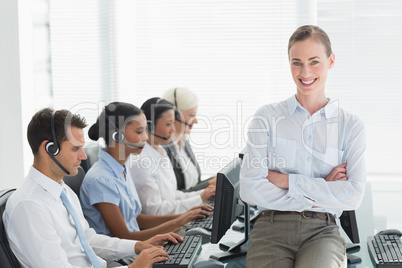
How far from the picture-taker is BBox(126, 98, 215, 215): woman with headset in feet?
9.88

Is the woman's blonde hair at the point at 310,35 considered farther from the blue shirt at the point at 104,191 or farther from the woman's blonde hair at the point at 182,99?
the woman's blonde hair at the point at 182,99

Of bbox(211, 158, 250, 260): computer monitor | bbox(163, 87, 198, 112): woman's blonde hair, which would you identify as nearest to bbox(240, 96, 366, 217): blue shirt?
bbox(211, 158, 250, 260): computer monitor

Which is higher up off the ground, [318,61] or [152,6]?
[152,6]

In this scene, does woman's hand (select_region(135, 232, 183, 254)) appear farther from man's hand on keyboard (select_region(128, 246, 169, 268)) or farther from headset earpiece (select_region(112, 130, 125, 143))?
headset earpiece (select_region(112, 130, 125, 143))

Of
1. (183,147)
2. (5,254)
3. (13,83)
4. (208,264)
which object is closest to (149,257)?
(208,264)

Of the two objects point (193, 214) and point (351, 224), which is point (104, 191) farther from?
point (351, 224)

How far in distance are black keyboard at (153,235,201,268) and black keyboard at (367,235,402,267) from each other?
0.74m

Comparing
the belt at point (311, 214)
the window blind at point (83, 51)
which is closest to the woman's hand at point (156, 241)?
the belt at point (311, 214)

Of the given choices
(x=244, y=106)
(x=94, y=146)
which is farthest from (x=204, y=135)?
(x=94, y=146)

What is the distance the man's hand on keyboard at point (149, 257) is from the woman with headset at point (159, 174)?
1019mm

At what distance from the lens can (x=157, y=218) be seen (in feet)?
9.45

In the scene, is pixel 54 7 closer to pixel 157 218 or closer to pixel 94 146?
pixel 94 146

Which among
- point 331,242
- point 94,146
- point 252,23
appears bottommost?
point 331,242

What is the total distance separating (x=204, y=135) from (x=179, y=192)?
128 cm
